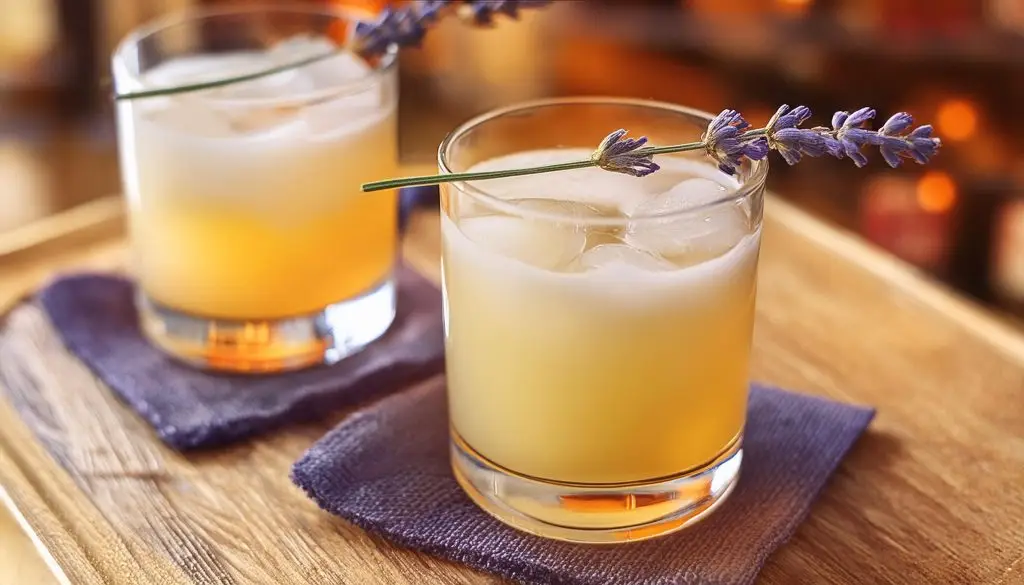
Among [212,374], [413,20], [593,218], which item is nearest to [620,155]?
[593,218]

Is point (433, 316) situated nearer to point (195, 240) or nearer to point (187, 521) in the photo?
point (195, 240)

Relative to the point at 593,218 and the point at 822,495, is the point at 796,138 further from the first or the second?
the point at 822,495

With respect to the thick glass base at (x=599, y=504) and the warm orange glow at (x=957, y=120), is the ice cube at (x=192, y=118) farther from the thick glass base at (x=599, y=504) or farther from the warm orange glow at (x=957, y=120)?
the warm orange glow at (x=957, y=120)

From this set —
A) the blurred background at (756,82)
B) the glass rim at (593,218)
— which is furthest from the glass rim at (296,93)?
the blurred background at (756,82)

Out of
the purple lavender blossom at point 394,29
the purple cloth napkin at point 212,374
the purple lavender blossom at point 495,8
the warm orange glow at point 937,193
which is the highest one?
the purple lavender blossom at point 495,8

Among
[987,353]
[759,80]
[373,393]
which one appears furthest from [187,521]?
[759,80]

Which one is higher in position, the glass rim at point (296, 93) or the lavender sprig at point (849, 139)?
the lavender sprig at point (849, 139)

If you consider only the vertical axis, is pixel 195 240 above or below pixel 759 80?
above
